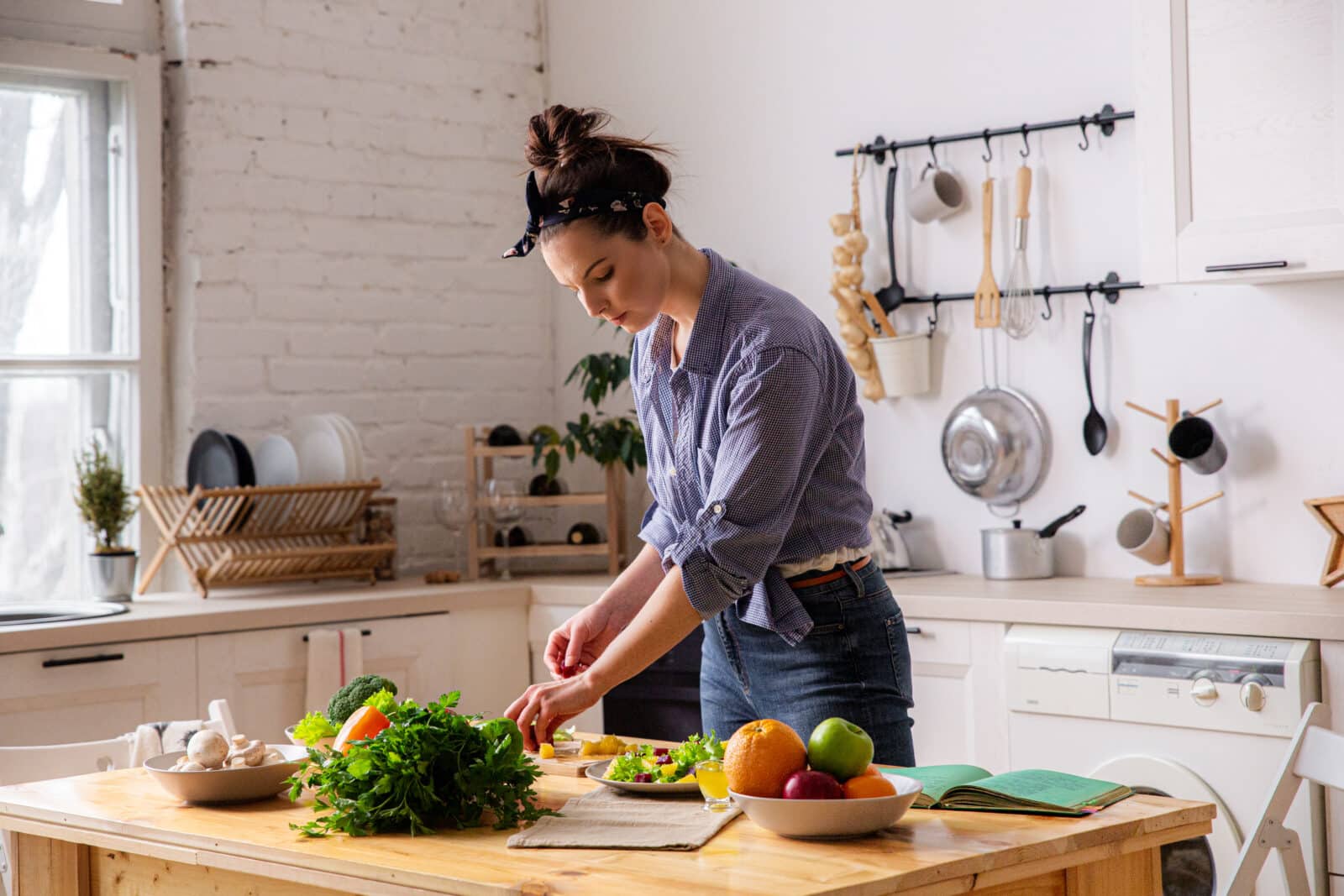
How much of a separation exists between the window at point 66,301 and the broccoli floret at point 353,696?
1992mm

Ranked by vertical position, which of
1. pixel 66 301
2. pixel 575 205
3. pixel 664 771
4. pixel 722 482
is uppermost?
pixel 66 301

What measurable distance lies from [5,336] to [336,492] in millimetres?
874

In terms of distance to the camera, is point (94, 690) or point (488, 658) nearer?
point (94, 690)

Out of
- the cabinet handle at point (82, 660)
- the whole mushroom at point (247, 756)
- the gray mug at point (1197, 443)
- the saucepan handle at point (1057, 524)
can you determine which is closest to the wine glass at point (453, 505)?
the cabinet handle at point (82, 660)

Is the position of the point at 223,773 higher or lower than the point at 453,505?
lower

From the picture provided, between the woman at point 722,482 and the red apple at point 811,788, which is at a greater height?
the woman at point 722,482

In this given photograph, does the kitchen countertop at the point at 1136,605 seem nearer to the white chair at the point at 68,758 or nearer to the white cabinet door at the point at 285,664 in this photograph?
the white cabinet door at the point at 285,664

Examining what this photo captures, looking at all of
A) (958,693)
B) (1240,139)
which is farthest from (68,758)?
(1240,139)

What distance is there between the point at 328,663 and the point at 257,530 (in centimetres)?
44

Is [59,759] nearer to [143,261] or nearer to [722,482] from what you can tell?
[722,482]

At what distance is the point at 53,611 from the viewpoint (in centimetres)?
345

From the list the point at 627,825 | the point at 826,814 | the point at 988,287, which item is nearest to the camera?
the point at 826,814

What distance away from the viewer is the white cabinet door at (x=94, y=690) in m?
3.01

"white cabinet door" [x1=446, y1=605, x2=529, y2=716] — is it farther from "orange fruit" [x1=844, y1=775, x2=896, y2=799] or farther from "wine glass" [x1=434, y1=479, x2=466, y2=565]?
"orange fruit" [x1=844, y1=775, x2=896, y2=799]
